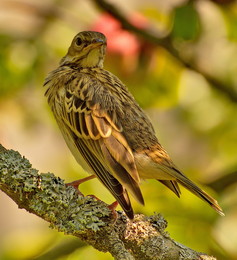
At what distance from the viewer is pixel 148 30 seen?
7.21 meters

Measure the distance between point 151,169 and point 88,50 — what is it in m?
1.59

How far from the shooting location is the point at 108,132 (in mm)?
5293

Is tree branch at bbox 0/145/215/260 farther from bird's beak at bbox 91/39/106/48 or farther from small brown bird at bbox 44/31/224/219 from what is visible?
bird's beak at bbox 91/39/106/48

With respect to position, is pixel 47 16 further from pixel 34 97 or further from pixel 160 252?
pixel 160 252

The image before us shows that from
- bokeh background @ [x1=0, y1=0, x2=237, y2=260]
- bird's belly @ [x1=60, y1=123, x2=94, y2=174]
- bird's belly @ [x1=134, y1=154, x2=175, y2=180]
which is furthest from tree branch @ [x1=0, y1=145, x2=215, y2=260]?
bokeh background @ [x1=0, y1=0, x2=237, y2=260]

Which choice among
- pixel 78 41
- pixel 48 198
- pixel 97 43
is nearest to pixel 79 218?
pixel 48 198

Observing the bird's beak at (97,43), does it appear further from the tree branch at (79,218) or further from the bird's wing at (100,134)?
the tree branch at (79,218)

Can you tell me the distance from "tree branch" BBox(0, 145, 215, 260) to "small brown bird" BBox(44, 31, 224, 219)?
0.20m

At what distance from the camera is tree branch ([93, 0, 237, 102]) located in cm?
686

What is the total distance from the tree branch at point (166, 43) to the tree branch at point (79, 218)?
2686mm

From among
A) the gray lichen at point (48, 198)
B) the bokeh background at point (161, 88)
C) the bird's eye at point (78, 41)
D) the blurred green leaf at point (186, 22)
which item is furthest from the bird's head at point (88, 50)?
the gray lichen at point (48, 198)

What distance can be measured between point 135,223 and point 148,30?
10.3ft

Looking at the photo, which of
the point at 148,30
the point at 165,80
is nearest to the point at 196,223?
the point at 165,80

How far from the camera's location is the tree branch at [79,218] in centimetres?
426
